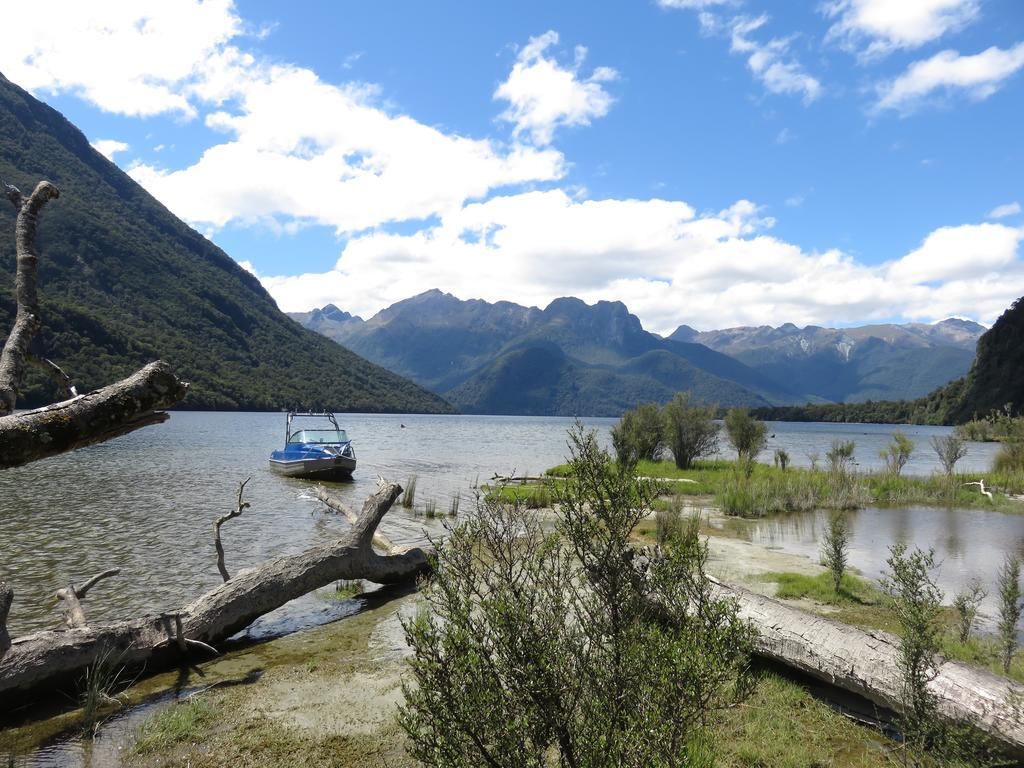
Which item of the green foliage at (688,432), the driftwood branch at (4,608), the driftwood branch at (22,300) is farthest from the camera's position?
the green foliage at (688,432)

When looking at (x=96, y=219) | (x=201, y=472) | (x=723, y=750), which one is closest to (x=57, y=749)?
(x=723, y=750)

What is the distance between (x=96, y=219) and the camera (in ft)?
602

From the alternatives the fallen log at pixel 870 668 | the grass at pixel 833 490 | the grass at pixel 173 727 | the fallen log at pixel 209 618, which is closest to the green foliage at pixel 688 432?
the grass at pixel 833 490

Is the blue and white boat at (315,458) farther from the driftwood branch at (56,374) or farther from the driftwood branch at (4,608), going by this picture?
the driftwood branch at (56,374)

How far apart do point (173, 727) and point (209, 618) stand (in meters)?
2.54

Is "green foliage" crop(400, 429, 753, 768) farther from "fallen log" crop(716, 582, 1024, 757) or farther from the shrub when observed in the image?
the shrub

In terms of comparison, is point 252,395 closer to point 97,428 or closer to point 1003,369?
point 97,428

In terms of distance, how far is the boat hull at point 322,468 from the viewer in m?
32.0

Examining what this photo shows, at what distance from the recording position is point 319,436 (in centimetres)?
3628

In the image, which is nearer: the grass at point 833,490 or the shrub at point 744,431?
the grass at point 833,490

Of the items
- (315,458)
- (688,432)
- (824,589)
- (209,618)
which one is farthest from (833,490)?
(315,458)

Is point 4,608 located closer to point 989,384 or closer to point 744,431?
point 744,431

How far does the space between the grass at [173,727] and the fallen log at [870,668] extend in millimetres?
5722

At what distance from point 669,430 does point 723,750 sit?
3030 centimetres
